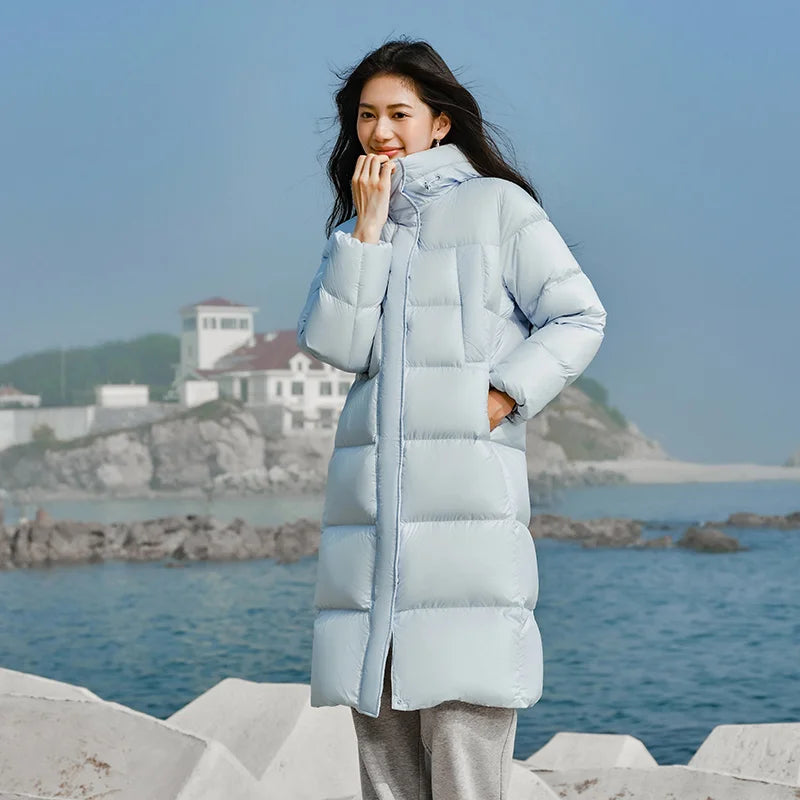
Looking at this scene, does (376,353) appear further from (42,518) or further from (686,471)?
(686,471)

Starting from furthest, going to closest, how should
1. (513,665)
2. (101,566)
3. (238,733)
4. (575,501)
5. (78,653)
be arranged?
(575,501) < (101,566) < (78,653) < (238,733) < (513,665)

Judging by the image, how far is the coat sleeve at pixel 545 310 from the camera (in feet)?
5.62

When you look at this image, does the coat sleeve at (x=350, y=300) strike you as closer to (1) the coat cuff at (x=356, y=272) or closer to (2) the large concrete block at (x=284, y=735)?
(1) the coat cuff at (x=356, y=272)

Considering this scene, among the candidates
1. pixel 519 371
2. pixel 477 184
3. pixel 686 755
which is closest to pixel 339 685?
pixel 519 371

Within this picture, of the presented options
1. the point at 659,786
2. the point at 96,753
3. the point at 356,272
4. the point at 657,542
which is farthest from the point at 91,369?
the point at 356,272

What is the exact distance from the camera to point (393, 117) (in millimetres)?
1806

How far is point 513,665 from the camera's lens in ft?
5.47

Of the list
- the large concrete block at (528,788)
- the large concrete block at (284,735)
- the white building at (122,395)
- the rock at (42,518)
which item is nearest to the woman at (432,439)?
the large concrete block at (528,788)

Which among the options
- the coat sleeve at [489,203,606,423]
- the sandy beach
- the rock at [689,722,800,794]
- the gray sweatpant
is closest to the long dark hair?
the coat sleeve at [489,203,606,423]

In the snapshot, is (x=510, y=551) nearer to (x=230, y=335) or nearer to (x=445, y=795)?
(x=445, y=795)

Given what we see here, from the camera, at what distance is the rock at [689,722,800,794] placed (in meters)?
3.20

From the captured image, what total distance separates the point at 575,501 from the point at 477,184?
1122 centimetres

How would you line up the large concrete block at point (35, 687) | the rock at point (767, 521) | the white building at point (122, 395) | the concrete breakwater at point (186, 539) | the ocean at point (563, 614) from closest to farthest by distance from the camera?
1. the large concrete block at point (35, 687)
2. the ocean at point (563, 614)
3. the concrete breakwater at point (186, 539)
4. the rock at point (767, 521)
5. the white building at point (122, 395)

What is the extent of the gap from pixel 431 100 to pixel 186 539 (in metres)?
10.8
